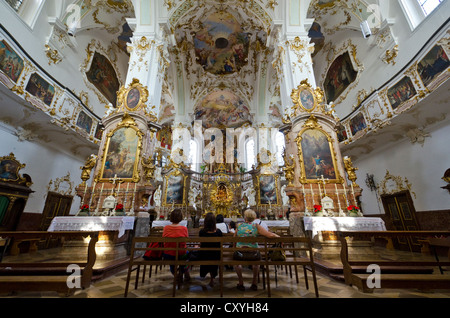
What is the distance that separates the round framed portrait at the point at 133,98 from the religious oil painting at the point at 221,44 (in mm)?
→ 8684

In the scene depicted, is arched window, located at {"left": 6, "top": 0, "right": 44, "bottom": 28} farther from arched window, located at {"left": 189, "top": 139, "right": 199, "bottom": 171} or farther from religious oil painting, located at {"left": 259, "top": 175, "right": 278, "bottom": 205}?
religious oil painting, located at {"left": 259, "top": 175, "right": 278, "bottom": 205}

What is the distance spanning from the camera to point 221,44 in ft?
46.4

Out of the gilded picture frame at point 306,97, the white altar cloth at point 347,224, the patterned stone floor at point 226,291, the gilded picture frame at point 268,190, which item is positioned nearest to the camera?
the patterned stone floor at point 226,291

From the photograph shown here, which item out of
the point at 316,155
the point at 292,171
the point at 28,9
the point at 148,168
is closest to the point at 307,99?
the point at 316,155

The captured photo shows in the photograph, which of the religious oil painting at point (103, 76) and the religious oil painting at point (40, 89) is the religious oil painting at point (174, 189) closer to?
the religious oil painting at point (103, 76)

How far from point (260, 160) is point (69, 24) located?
495 inches

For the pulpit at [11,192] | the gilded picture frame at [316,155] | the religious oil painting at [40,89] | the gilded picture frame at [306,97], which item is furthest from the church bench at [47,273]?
the gilded picture frame at [306,97]

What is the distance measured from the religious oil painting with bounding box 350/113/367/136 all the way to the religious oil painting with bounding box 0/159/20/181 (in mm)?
14685

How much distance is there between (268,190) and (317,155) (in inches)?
254

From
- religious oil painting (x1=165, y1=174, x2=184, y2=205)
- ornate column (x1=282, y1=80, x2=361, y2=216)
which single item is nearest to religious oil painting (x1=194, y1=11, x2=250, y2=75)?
ornate column (x1=282, y1=80, x2=361, y2=216)

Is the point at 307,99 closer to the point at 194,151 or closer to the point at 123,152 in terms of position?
the point at 123,152

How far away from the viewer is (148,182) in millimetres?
6281

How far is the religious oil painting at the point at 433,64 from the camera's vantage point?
215 inches
